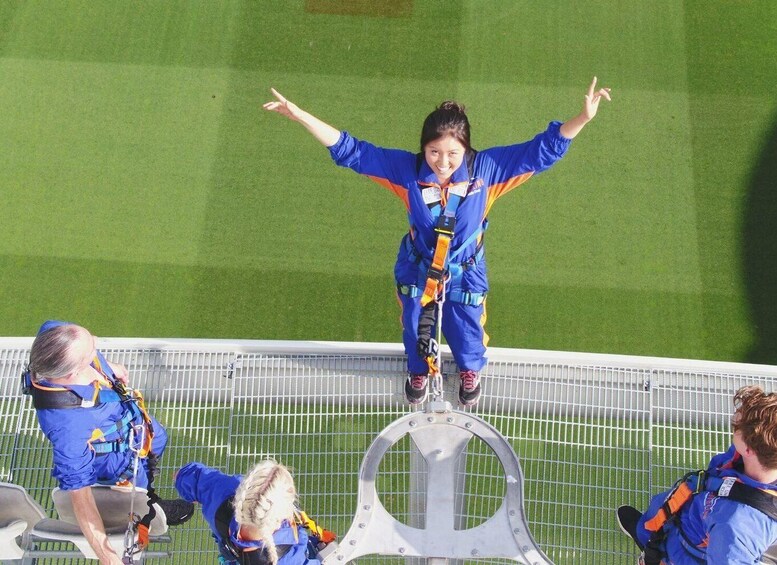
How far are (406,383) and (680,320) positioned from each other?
223 centimetres

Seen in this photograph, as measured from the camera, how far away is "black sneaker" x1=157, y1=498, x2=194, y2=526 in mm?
2973

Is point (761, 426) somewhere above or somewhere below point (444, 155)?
below

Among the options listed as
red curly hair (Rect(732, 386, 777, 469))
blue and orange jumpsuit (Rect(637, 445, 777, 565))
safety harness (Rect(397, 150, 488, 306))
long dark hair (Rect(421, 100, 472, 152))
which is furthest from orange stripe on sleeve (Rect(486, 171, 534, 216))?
blue and orange jumpsuit (Rect(637, 445, 777, 565))

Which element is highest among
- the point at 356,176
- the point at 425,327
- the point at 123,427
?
the point at 356,176

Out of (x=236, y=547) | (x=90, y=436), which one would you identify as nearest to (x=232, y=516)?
(x=236, y=547)

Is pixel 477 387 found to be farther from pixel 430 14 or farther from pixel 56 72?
pixel 56 72

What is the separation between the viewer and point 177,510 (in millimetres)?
3000

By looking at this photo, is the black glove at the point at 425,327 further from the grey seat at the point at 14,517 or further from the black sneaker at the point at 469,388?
the grey seat at the point at 14,517

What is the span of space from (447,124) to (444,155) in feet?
0.41

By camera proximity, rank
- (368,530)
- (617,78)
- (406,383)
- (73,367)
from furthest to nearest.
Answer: (617,78) < (406,383) < (368,530) < (73,367)

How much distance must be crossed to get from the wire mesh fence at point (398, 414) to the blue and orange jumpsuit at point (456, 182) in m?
0.46

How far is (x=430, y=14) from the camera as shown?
5.64 meters

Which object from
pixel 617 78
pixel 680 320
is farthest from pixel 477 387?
pixel 617 78

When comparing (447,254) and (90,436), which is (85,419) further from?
(447,254)
